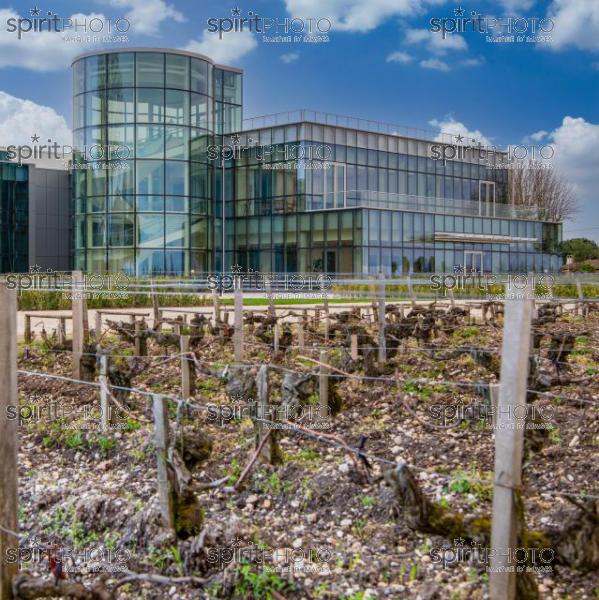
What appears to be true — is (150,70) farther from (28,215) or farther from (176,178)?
(28,215)

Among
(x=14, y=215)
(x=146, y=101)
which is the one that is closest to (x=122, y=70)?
(x=146, y=101)

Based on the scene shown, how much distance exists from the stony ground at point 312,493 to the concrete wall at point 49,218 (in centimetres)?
3817

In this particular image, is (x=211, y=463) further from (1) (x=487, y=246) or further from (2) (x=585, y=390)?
(1) (x=487, y=246)

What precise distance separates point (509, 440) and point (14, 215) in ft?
147

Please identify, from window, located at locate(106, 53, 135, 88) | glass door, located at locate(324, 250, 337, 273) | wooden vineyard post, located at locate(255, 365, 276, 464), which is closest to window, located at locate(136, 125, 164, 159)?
window, located at locate(106, 53, 135, 88)

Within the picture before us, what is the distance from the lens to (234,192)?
142 ft

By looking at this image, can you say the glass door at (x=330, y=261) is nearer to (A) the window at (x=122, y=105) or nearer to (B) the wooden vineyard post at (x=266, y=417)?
(A) the window at (x=122, y=105)

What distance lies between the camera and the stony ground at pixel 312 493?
473 centimetres

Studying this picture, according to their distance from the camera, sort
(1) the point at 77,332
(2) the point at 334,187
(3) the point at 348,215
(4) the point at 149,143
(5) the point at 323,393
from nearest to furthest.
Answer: (5) the point at 323,393 → (1) the point at 77,332 → (4) the point at 149,143 → (3) the point at 348,215 → (2) the point at 334,187

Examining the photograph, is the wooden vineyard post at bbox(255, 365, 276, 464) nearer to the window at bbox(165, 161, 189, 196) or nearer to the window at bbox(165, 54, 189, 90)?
the window at bbox(165, 161, 189, 196)

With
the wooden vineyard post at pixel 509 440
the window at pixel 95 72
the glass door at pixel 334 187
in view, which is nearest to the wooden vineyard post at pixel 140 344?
the wooden vineyard post at pixel 509 440

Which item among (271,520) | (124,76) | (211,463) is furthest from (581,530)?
(124,76)

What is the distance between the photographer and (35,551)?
5.70 m

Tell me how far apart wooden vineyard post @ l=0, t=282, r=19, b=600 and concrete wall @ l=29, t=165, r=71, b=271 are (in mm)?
42212
